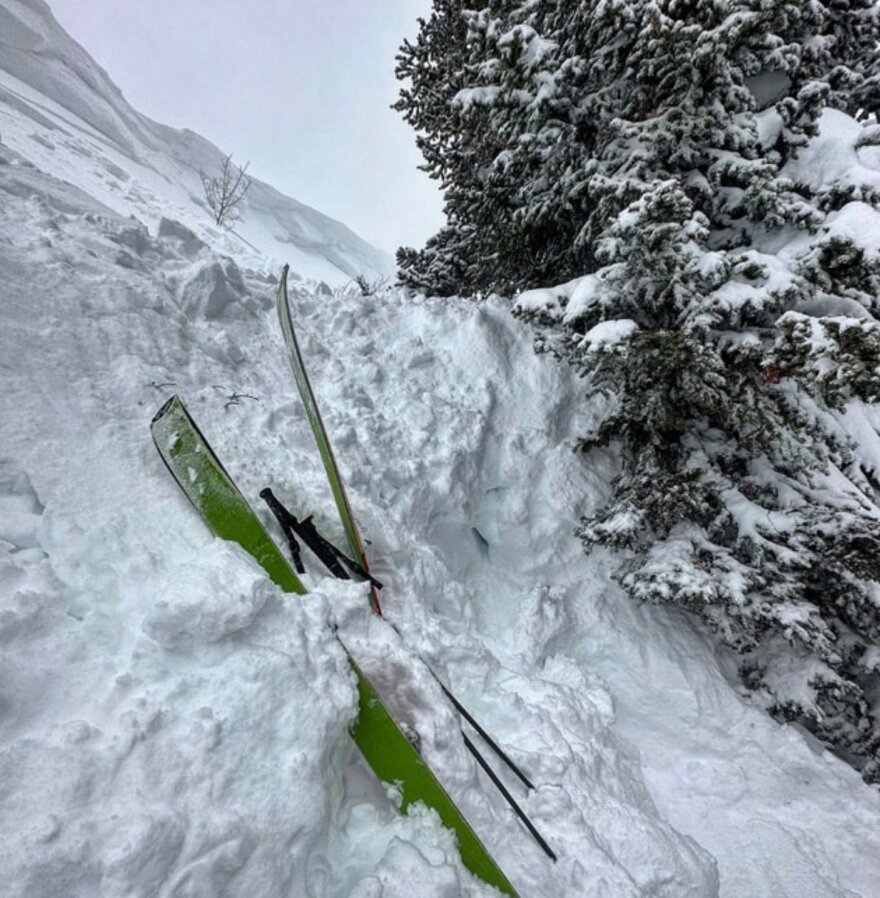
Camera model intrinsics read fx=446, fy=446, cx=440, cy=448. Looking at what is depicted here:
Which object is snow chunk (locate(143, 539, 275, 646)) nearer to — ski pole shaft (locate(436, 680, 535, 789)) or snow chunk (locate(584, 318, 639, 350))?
ski pole shaft (locate(436, 680, 535, 789))

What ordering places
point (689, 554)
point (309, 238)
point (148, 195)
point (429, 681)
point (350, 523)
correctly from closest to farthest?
point (429, 681) → point (350, 523) → point (689, 554) → point (148, 195) → point (309, 238)

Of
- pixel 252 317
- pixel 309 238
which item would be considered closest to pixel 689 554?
pixel 252 317

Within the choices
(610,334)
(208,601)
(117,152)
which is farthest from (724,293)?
(117,152)

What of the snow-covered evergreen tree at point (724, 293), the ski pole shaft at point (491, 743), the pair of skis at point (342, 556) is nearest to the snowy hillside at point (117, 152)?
the snow-covered evergreen tree at point (724, 293)

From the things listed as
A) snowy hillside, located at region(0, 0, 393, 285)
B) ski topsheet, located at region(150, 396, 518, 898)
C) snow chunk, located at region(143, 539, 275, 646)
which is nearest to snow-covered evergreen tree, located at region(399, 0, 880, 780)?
ski topsheet, located at region(150, 396, 518, 898)

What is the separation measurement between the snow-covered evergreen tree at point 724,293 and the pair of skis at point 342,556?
2400mm

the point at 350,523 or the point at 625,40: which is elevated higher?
the point at 625,40

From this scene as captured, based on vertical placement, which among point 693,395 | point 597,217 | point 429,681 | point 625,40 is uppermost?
point 625,40

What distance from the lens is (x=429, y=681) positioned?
10.1ft

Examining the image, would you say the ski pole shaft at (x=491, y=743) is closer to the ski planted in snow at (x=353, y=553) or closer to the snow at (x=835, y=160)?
the ski planted in snow at (x=353, y=553)

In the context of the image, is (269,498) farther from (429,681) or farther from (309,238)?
(309,238)

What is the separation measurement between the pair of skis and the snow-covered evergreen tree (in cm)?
240

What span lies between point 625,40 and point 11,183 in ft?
21.5

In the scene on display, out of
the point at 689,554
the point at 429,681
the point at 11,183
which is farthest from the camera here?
the point at 11,183
